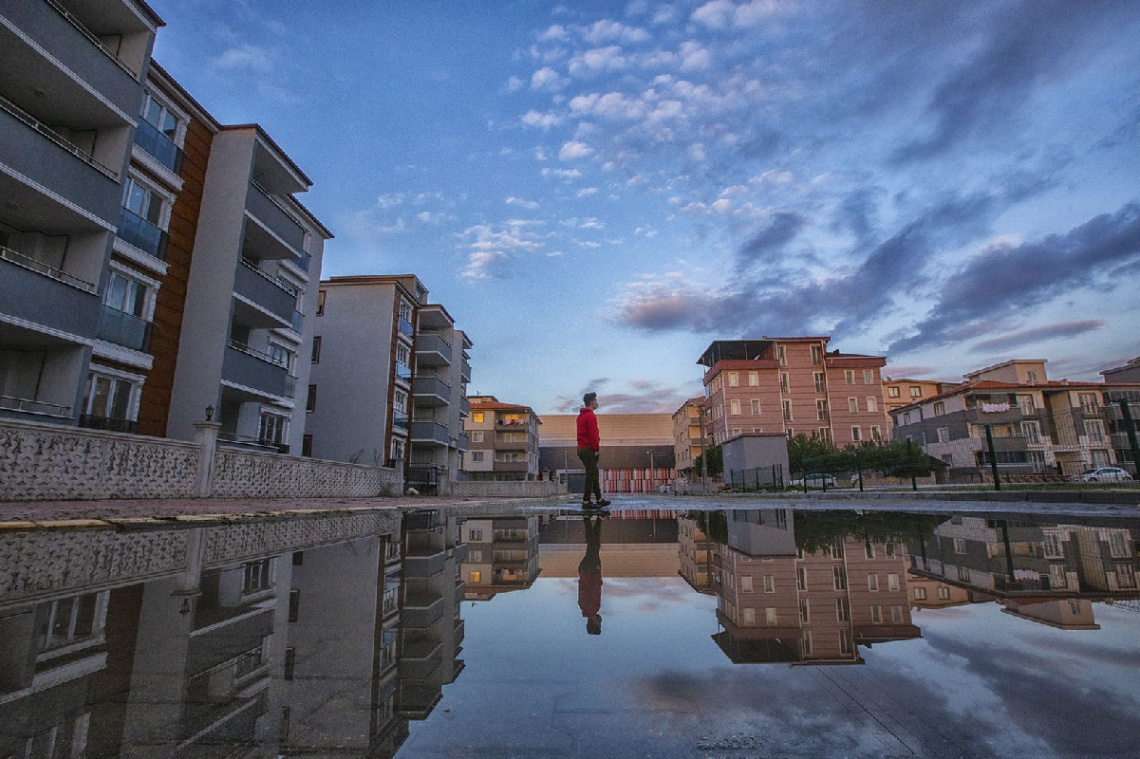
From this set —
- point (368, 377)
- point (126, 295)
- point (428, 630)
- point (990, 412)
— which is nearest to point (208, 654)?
point (428, 630)

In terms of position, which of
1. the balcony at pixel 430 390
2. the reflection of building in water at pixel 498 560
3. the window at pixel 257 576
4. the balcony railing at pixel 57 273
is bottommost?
the reflection of building in water at pixel 498 560

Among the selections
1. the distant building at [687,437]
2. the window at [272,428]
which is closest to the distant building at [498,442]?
the distant building at [687,437]

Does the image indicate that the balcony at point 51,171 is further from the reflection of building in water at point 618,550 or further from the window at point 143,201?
the reflection of building in water at point 618,550

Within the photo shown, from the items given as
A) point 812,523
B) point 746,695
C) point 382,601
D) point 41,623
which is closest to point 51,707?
point 41,623

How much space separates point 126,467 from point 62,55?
34.1 feet

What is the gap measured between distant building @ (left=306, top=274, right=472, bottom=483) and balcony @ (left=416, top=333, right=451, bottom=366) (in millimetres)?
307

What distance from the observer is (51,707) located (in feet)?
4.75

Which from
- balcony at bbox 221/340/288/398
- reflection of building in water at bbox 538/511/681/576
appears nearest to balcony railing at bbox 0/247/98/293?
balcony at bbox 221/340/288/398

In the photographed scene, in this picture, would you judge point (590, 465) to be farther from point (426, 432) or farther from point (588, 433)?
point (426, 432)

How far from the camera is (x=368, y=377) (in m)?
31.0

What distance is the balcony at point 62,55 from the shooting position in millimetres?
11870

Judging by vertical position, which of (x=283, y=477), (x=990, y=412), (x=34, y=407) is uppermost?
(x=990, y=412)

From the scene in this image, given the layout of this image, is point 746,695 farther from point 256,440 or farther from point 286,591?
point 256,440

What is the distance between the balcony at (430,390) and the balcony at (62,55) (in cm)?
2308
